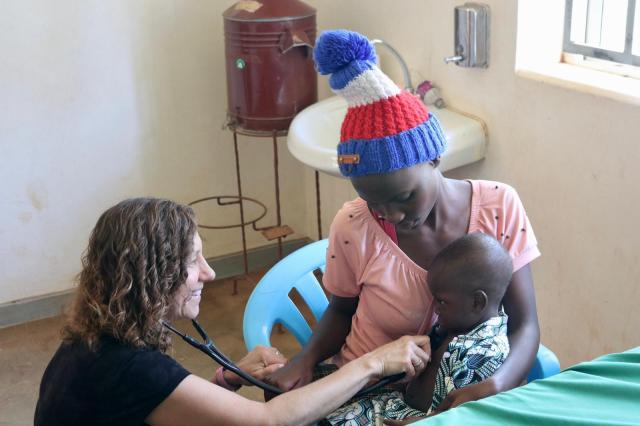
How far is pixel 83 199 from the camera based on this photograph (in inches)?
123

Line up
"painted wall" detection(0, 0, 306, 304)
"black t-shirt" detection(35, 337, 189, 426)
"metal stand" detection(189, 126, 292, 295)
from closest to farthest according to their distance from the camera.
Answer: "black t-shirt" detection(35, 337, 189, 426) < "painted wall" detection(0, 0, 306, 304) < "metal stand" detection(189, 126, 292, 295)

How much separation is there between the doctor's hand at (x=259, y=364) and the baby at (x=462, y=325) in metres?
0.19

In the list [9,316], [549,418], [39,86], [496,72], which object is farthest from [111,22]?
[549,418]

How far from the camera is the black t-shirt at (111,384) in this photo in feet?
4.28

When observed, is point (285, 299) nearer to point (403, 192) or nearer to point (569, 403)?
point (403, 192)

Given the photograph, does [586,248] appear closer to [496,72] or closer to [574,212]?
[574,212]

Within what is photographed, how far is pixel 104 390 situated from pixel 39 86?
1904mm

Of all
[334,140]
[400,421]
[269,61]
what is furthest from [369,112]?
[269,61]

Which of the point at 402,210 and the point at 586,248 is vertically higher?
the point at 402,210

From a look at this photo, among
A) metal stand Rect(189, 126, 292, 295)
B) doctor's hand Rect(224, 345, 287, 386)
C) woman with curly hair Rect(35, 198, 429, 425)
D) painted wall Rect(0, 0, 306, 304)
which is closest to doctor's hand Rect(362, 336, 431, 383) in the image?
woman with curly hair Rect(35, 198, 429, 425)

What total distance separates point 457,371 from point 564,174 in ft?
3.02

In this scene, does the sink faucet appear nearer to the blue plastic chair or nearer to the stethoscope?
the blue plastic chair

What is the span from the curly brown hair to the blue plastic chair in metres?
0.53

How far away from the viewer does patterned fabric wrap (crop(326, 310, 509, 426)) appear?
1.45 meters
